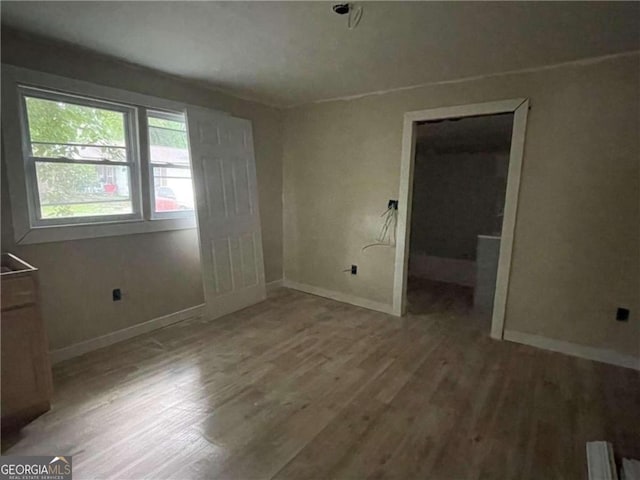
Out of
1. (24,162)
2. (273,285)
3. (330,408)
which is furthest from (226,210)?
(330,408)

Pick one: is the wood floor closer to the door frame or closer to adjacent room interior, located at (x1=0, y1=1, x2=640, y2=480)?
adjacent room interior, located at (x1=0, y1=1, x2=640, y2=480)

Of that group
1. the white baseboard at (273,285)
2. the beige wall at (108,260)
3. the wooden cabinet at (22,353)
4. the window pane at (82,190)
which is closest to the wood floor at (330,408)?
the wooden cabinet at (22,353)

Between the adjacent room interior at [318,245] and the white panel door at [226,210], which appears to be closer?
the adjacent room interior at [318,245]

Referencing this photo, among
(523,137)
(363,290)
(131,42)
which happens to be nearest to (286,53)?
(131,42)

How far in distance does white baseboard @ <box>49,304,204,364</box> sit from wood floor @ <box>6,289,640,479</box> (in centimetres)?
10

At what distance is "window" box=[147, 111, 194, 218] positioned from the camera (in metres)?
3.20

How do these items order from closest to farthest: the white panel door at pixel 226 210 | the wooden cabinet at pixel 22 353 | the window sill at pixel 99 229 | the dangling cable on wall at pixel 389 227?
the wooden cabinet at pixel 22 353 < the window sill at pixel 99 229 < the white panel door at pixel 226 210 < the dangling cable on wall at pixel 389 227

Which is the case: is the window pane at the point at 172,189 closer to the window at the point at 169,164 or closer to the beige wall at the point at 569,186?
the window at the point at 169,164

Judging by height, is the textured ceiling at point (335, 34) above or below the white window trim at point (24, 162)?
above

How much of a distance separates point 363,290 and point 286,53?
261cm

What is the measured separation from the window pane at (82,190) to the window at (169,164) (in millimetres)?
284

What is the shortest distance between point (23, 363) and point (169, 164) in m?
2.04

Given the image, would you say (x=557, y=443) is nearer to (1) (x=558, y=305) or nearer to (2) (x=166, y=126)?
(1) (x=558, y=305)

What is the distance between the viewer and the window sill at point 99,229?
2451 millimetres
